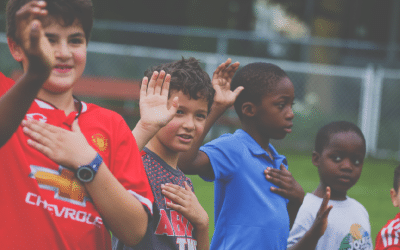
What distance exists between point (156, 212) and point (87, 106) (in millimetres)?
524

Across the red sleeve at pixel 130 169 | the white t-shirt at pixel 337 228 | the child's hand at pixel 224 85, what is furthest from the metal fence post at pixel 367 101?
the red sleeve at pixel 130 169

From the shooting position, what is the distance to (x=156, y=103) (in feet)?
6.40

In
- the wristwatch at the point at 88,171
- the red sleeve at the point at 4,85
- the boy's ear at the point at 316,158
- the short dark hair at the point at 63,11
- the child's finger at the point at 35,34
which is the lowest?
the wristwatch at the point at 88,171

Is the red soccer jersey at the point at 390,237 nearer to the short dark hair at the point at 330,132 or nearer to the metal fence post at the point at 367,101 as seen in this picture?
the short dark hair at the point at 330,132

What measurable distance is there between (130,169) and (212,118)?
0.87 metres

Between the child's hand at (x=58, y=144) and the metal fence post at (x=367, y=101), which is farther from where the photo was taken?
the metal fence post at (x=367, y=101)

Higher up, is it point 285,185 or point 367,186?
point 285,185

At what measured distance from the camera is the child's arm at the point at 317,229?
2.63 meters

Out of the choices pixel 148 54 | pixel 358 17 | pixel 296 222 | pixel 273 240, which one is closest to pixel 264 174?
pixel 273 240

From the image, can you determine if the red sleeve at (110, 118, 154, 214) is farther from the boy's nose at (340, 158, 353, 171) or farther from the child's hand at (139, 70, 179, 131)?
the boy's nose at (340, 158, 353, 171)

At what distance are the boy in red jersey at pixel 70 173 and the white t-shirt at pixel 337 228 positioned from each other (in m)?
1.51

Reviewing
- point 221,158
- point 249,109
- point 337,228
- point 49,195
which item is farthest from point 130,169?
→ point 337,228

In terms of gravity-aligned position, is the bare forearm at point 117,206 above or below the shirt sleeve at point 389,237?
above

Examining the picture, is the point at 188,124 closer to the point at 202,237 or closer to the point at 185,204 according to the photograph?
the point at 185,204
